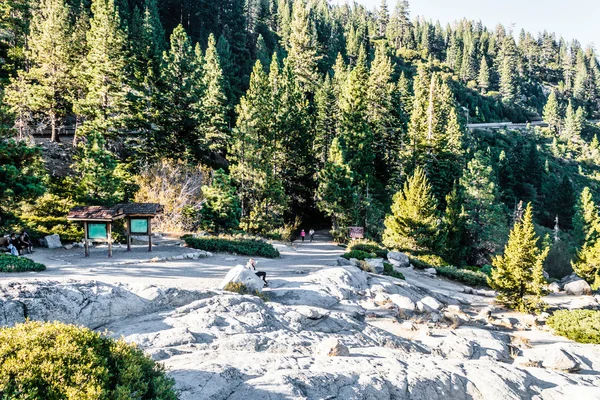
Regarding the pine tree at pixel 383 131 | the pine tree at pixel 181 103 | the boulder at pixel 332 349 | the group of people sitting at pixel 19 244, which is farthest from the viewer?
the pine tree at pixel 383 131

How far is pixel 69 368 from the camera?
599 cm

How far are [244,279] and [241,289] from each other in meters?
0.54

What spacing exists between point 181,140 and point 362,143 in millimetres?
18250

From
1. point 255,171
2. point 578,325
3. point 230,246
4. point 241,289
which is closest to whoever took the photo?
point 241,289

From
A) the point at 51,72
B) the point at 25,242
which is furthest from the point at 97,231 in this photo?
the point at 51,72

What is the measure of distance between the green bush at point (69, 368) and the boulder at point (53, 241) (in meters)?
18.7

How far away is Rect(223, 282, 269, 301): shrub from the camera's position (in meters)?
15.4

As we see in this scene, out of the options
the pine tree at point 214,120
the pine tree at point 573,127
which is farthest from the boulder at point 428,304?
the pine tree at point 573,127

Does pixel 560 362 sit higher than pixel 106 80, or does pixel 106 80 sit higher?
pixel 106 80

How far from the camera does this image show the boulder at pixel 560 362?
14859 millimetres

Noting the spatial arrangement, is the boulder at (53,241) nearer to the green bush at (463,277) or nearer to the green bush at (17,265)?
the green bush at (17,265)

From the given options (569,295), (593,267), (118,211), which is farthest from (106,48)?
(593,267)

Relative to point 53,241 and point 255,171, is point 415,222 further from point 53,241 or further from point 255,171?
point 53,241

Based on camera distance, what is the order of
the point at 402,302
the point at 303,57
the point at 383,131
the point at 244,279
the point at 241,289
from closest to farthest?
the point at 241,289
the point at 244,279
the point at 402,302
the point at 383,131
the point at 303,57
